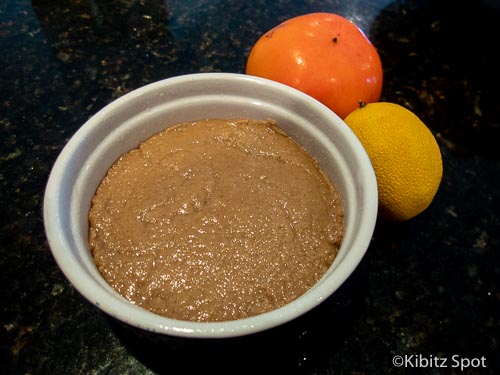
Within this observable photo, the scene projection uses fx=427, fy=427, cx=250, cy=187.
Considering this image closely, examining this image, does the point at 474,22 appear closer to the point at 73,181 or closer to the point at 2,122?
the point at 73,181

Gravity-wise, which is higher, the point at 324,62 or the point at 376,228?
the point at 324,62

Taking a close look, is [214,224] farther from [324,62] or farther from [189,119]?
[324,62]

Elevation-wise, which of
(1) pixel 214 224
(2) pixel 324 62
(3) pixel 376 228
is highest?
(2) pixel 324 62

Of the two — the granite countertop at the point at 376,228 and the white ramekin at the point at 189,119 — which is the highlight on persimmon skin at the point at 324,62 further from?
the granite countertop at the point at 376,228

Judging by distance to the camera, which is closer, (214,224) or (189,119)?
(214,224)

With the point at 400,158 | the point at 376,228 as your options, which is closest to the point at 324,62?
the point at 400,158

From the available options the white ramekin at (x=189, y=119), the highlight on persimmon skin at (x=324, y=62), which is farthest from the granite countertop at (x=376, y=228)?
the highlight on persimmon skin at (x=324, y=62)
